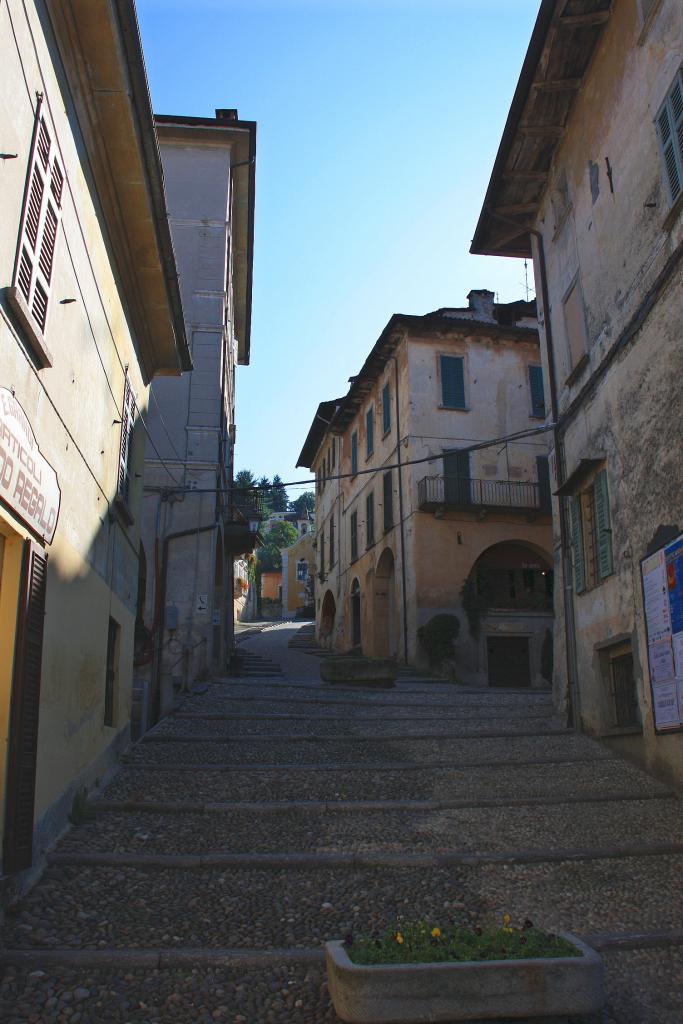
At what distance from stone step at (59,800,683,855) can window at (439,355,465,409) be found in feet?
57.4

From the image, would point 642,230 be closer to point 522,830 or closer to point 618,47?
point 618,47

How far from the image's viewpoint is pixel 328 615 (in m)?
35.7

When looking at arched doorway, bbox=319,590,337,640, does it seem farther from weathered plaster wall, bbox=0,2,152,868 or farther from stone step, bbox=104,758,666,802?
weathered plaster wall, bbox=0,2,152,868

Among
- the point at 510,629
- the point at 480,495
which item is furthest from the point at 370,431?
the point at 510,629

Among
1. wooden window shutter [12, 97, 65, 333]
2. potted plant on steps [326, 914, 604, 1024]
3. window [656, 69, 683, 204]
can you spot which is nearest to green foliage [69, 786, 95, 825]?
potted plant on steps [326, 914, 604, 1024]

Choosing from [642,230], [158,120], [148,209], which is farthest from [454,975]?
[158,120]

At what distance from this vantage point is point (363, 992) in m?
4.00

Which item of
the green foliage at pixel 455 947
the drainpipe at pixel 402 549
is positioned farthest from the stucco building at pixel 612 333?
the drainpipe at pixel 402 549

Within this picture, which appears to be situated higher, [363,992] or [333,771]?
[333,771]

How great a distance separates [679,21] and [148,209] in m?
5.79

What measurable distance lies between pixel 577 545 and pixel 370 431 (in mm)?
17110

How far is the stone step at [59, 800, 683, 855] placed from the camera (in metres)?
6.87

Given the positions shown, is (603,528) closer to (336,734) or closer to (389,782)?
(389,782)

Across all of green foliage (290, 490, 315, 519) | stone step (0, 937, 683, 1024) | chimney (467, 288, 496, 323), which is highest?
green foliage (290, 490, 315, 519)
